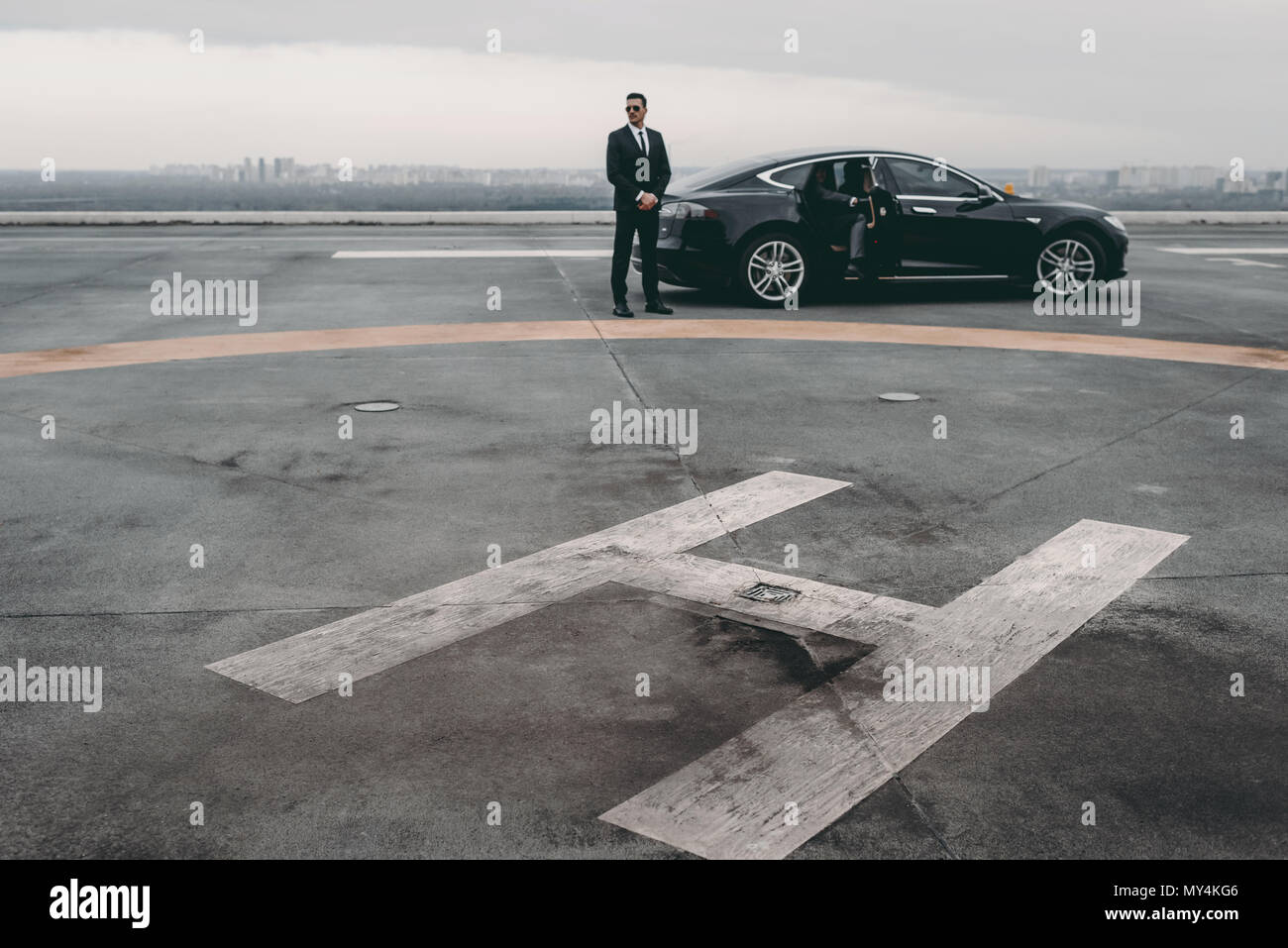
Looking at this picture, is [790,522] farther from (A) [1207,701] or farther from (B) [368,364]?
(B) [368,364]

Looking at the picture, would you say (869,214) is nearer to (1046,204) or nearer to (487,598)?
(1046,204)

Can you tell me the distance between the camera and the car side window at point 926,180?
43.8ft

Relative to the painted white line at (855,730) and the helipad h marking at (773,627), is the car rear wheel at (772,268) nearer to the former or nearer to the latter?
the helipad h marking at (773,627)

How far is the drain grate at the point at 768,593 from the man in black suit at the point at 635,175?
7.48 meters

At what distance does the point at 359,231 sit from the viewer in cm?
2606

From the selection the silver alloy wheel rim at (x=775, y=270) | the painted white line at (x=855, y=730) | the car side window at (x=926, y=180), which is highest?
the car side window at (x=926, y=180)

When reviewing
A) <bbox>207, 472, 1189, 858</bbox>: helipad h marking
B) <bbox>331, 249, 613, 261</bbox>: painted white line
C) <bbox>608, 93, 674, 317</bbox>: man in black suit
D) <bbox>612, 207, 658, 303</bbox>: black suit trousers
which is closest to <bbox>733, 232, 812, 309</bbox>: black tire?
<bbox>612, 207, 658, 303</bbox>: black suit trousers

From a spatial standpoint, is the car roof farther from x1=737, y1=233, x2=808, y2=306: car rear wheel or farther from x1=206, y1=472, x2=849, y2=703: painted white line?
x1=206, y1=472, x2=849, y2=703: painted white line

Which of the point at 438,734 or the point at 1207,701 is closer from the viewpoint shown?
the point at 438,734

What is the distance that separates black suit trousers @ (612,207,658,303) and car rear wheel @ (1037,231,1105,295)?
14.7ft

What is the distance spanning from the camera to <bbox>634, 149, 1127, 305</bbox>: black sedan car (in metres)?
13.1

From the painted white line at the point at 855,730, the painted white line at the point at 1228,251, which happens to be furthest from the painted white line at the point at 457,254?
the painted white line at the point at 855,730

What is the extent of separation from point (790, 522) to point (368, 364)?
5.25 m
